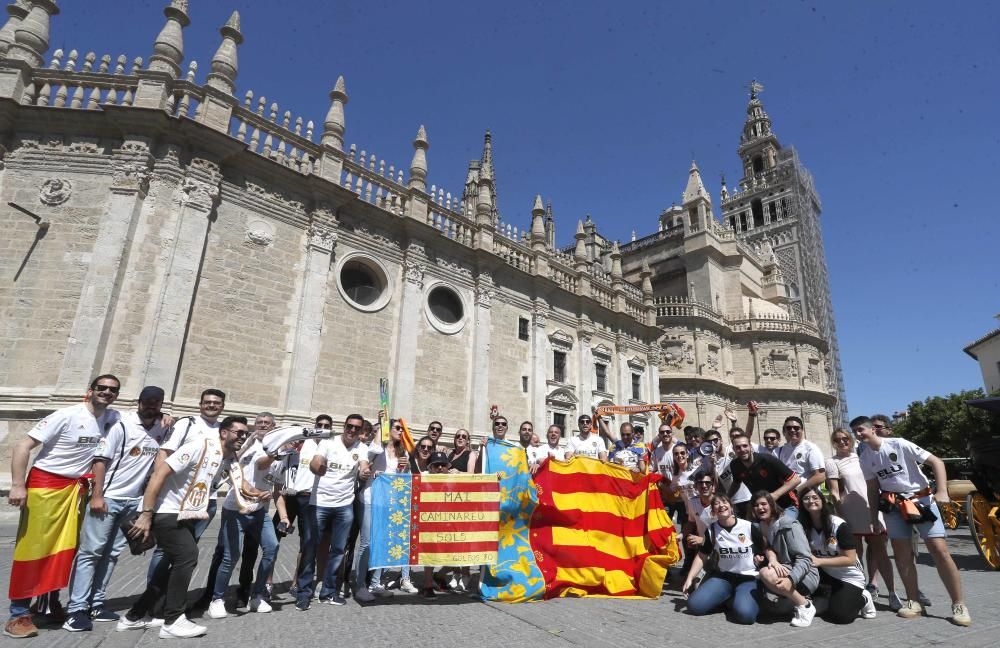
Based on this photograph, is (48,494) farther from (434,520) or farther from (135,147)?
(135,147)

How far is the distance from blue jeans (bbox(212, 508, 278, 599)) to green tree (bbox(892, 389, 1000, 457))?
33783 millimetres

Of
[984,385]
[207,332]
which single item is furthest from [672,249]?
[207,332]

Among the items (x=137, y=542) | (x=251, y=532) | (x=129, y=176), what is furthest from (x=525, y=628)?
(x=129, y=176)

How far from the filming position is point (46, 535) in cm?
420

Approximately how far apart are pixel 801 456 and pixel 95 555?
7657mm

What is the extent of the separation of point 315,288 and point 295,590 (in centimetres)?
1142

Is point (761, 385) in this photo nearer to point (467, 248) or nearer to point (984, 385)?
point (984, 385)

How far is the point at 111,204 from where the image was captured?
12.4 m

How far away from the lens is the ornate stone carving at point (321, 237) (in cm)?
1582

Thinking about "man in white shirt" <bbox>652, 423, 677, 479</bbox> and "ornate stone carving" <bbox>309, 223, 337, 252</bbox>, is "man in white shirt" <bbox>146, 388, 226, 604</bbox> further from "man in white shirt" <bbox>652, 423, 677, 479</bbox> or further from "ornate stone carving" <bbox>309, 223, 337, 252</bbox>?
"ornate stone carving" <bbox>309, 223, 337, 252</bbox>

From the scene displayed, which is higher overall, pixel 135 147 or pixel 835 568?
pixel 135 147

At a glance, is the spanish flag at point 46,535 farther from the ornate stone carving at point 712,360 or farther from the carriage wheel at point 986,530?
the ornate stone carving at point 712,360

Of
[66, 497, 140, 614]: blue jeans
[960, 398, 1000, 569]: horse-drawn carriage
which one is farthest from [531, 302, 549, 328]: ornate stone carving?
[66, 497, 140, 614]: blue jeans

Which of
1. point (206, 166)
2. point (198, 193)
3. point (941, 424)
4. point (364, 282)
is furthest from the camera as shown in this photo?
point (941, 424)
